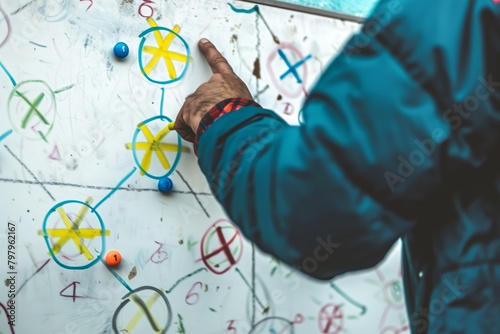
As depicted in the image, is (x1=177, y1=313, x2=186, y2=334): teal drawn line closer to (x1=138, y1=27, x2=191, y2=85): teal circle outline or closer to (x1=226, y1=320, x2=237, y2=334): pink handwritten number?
(x1=226, y1=320, x2=237, y2=334): pink handwritten number

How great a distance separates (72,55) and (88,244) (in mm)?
295

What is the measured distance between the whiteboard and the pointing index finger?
0.06ft

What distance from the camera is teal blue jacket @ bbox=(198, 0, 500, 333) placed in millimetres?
436

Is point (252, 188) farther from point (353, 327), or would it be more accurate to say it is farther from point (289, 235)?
point (353, 327)

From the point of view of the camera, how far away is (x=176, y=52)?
1007 mm

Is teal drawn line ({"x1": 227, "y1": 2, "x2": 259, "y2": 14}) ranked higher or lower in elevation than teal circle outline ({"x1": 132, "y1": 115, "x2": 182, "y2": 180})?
higher

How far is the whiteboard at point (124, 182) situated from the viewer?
88 centimetres

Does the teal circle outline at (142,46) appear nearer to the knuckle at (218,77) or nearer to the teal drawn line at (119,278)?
the knuckle at (218,77)

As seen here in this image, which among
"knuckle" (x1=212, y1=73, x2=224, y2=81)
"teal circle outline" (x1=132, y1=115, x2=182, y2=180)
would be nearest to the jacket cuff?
"knuckle" (x1=212, y1=73, x2=224, y2=81)

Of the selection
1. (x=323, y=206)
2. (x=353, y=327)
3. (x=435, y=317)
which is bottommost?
(x=353, y=327)

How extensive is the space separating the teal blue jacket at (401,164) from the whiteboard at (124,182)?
440mm

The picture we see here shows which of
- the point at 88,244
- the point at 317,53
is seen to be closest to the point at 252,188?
the point at 88,244

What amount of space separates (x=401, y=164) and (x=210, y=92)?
1.33 feet

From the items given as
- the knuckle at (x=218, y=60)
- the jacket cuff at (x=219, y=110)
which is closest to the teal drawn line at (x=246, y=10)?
the knuckle at (x=218, y=60)
